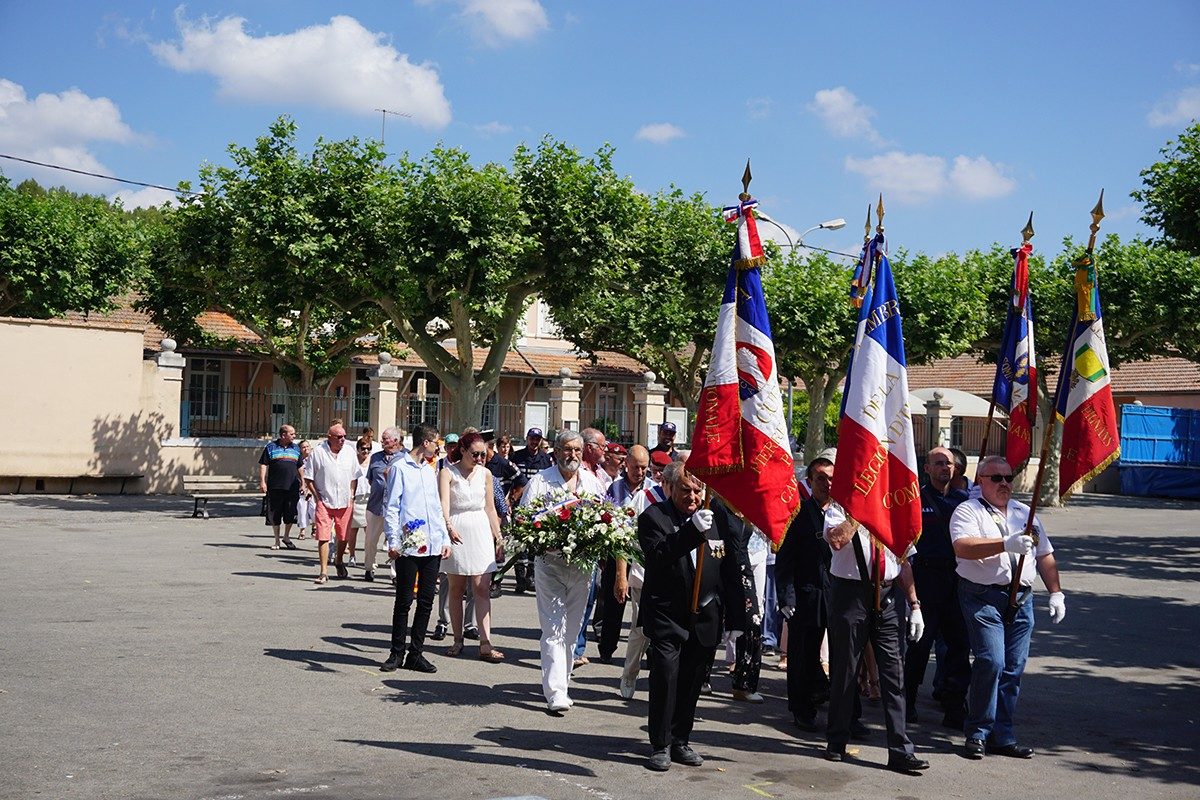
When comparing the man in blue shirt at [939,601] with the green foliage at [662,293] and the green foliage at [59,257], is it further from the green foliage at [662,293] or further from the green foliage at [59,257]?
the green foliage at [59,257]

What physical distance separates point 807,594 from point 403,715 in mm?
2945

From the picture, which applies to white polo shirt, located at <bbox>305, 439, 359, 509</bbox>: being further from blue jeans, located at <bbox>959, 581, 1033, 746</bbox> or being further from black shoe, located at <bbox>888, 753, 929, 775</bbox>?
black shoe, located at <bbox>888, 753, 929, 775</bbox>

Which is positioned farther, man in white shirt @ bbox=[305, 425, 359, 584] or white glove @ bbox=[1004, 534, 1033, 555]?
man in white shirt @ bbox=[305, 425, 359, 584]

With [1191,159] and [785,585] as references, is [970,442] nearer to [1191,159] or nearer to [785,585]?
[1191,159]

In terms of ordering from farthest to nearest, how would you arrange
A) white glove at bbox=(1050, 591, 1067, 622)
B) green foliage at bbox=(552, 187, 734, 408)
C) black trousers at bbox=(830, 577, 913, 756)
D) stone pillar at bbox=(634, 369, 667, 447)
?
stone pillar at bbox=(634, 369, 667, 447) < green foliage at bbox=(552, 187, 734, 408) < white glove at bbox=(1050, 591, 1067, 622) < black trousers at bbox=(830, 577, 913, 756)

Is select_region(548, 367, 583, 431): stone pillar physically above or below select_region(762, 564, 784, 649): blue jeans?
above

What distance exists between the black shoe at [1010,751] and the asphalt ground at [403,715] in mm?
140

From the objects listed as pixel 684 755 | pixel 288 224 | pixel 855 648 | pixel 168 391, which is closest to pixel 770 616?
pixel 855 648

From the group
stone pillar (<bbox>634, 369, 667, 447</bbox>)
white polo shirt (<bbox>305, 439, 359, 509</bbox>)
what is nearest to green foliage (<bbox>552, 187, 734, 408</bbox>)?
stone pillar (<bbox>634, 369, 667, 447</bbox>)

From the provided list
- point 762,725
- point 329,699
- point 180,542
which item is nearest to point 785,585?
point 762,725

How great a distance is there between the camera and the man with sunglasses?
7668mm

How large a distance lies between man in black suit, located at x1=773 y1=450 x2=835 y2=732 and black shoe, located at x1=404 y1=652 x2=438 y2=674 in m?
2.90

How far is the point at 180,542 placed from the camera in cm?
1873

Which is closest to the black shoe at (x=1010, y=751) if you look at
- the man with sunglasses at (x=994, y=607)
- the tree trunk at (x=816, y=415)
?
the man with sunglasses at (x=994, y=607)
